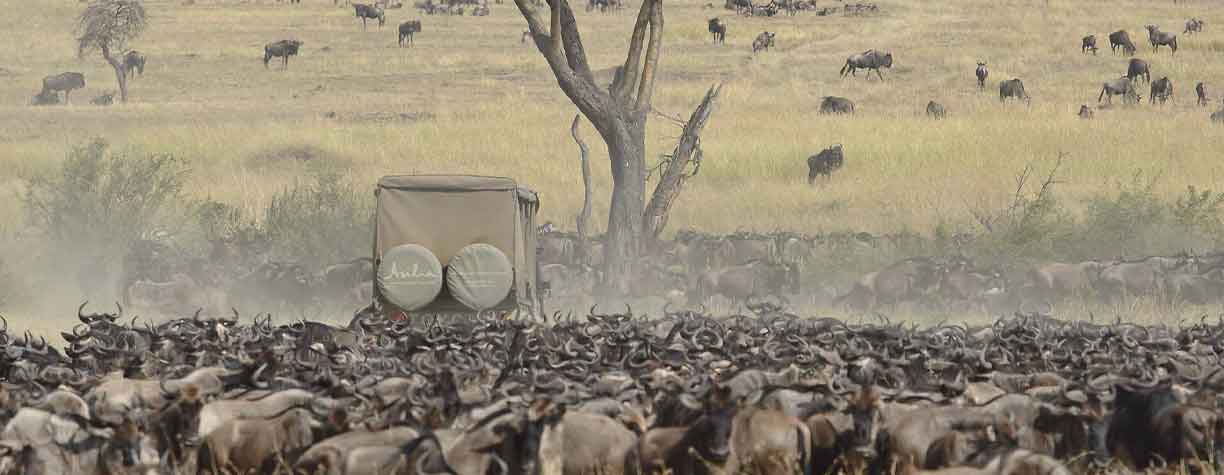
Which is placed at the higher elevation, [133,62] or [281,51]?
[281,51]

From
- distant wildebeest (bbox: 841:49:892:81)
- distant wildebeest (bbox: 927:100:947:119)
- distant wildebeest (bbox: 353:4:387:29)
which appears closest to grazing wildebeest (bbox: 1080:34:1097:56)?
distant wildebeest (bbox: 841:49:892:81)

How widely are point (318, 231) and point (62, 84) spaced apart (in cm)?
3153

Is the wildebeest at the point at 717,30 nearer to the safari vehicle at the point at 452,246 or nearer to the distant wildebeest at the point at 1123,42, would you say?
the distant wildebeest at the point at 1123,42

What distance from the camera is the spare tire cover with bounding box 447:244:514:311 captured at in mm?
19375

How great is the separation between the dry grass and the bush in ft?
16.1

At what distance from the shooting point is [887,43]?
230 ft

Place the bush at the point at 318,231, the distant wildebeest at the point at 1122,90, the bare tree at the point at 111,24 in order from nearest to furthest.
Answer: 1. the bush at the point at 318,231
2. the distant wildebeest at the point at 1122,90
3. the bare tree at the point at 111,24

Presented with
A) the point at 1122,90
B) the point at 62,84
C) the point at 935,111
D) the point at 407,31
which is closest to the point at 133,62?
the point at 62,84

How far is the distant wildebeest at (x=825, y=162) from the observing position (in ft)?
132

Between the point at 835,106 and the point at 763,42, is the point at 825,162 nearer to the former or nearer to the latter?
the point at 835,106

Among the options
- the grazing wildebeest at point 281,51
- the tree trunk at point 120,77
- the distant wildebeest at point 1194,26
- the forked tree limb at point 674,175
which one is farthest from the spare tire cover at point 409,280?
the distant wildebeest at point 1194,26

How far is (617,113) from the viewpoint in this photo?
1112 inches

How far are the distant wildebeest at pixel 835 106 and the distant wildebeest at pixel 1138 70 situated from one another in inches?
396

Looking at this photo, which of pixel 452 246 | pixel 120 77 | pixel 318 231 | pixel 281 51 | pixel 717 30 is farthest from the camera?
pixel 717 30
